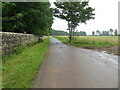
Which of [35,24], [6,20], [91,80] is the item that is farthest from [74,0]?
[91,80]

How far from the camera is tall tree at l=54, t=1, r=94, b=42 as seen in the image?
21969 millimetres

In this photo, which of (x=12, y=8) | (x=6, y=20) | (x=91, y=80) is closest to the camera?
(x=91, y=80)

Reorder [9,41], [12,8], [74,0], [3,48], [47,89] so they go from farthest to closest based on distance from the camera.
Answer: [74,0], [12,8], [9,41], [3,48], [47,89]

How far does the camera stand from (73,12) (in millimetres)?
22828

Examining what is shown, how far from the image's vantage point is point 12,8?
1375 centimetres

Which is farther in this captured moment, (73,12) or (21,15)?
(73,12)

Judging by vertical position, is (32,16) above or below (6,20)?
above

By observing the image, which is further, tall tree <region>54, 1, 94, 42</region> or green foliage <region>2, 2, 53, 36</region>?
tall tree <region>54, 1, 94, 42</region>

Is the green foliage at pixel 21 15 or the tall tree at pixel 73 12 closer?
the green foliage at pixel 21 15

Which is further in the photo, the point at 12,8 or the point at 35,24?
the point at 35,24

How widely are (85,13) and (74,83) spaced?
20.8 metres

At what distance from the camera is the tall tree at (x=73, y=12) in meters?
22.0

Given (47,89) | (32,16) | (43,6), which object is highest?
(43,6)

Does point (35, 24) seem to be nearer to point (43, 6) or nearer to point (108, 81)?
point (43, 6)
